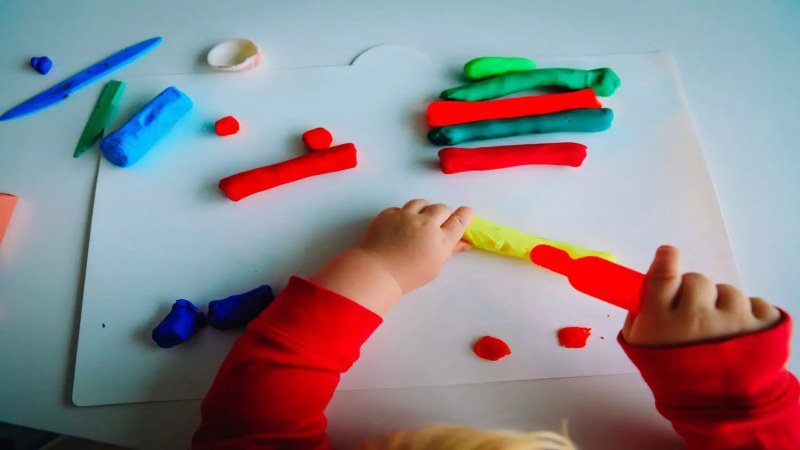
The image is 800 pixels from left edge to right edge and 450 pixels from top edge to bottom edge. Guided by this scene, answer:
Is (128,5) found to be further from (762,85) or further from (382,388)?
(762,85)

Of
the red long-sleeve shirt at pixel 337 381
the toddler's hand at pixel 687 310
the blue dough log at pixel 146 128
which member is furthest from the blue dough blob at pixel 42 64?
the toddler's hand at pixel 687 310

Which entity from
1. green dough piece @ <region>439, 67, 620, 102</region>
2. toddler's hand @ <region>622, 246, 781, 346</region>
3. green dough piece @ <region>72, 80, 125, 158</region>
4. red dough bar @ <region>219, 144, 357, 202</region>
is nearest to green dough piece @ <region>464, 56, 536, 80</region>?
green dough piece @ <region>439, 67, 620, 102</region>

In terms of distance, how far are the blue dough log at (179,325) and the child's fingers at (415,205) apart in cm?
21

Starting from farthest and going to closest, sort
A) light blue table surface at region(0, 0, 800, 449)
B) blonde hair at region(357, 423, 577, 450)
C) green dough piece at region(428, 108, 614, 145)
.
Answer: green dough piece at region(428, 108, 614, 145)
light blue table surface at region(0, 0, 800, 449)
blonde hair at region(357, 423, 577, 450)

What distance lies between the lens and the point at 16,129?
0.62 meters

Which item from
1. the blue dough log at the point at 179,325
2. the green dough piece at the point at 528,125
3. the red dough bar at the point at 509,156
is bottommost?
the blue dough log at the point at 179,325

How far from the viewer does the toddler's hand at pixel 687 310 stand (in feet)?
1.39

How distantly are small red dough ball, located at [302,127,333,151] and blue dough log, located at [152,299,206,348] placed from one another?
0.19 metres

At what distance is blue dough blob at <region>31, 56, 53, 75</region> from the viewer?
0.64m

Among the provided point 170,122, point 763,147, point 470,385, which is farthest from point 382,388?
point 763,147

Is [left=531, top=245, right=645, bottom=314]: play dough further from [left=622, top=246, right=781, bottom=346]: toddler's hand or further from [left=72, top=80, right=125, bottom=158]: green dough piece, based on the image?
[left=72, top=80, right=125, bottom=158]: green dough piece

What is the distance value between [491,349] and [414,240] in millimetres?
115

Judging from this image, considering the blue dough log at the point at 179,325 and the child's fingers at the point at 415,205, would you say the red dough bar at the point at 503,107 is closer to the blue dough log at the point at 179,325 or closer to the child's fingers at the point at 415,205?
the child's fingers at the point at 415,205

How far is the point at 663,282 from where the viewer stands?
1.44ft
